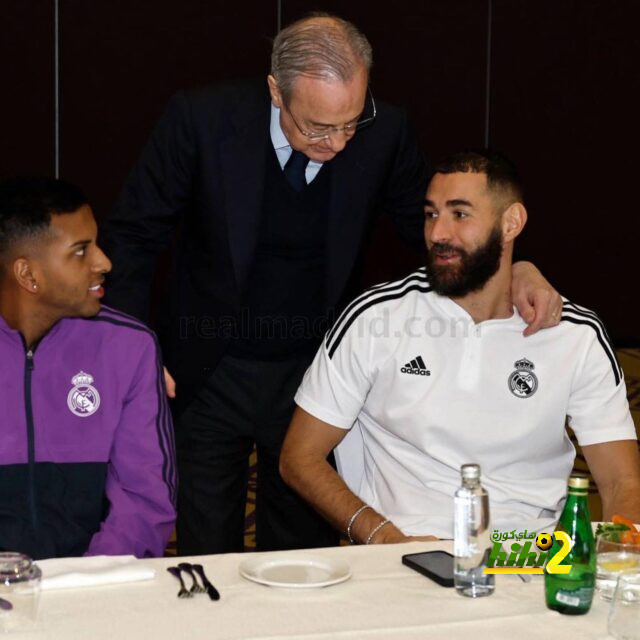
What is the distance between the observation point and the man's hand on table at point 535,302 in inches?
97.9

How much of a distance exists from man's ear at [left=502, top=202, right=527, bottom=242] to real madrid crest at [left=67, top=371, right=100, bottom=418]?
1064 millimetres

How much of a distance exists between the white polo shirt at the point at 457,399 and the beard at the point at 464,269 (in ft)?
0.13

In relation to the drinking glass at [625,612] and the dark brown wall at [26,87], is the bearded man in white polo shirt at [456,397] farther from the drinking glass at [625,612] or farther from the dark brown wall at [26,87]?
the dark brown wall at [26,87]

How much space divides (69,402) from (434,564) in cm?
88

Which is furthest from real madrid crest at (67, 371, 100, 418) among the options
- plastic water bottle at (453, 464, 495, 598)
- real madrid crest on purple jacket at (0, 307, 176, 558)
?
plastic water bottle at (453, 464, 495, 598)

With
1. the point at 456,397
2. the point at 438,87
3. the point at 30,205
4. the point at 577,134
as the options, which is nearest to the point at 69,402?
the point at 30,205

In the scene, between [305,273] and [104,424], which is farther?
[305,273]

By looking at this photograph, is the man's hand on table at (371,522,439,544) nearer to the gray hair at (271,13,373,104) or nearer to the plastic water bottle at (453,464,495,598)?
the plastic water bottle at (453,464,495,598)

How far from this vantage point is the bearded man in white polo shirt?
2443mm

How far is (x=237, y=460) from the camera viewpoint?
290cm

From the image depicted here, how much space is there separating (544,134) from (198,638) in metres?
6.83

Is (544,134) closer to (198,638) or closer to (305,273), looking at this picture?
(305,273)

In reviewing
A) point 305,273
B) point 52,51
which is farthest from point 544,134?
point 305,273

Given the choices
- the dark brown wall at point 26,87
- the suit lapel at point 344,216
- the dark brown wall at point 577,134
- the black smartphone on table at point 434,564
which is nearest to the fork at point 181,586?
the black smartphone on table at point 434,564
